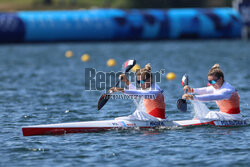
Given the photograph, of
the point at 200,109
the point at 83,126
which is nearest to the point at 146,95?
the point at 200,109

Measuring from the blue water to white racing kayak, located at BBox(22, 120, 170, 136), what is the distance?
0.76 feet

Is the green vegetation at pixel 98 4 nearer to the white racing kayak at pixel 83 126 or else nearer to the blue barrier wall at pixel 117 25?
the blue barrier wall at pixel 117 25

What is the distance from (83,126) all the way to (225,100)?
4093 mm

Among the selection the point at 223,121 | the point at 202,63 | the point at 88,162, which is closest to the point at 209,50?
the point at 202,63

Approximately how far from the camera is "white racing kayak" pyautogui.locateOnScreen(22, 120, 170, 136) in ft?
46.5

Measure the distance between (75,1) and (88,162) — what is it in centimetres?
7117

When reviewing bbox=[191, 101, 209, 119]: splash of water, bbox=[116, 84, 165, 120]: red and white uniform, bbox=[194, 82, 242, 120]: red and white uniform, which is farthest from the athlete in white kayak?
bbox=[116, 84, 165, 120]: red and white uniform

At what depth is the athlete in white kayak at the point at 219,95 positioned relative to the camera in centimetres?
1455

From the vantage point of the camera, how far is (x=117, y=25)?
2007 inches

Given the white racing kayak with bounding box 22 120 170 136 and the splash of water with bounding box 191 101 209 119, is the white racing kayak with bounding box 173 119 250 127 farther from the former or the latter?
the white racing kayak with bounding box 22 120 170 136

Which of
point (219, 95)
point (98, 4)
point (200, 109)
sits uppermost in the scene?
point (98, 4)

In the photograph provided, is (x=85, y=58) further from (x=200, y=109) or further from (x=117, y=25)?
(x=200, y=109)
